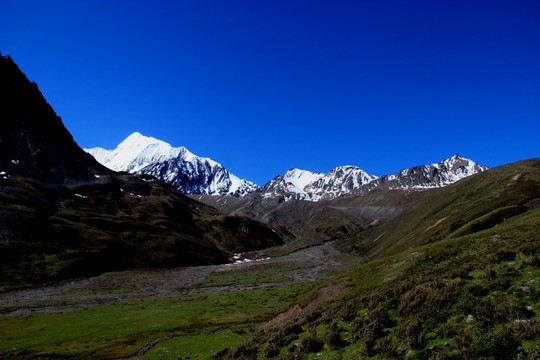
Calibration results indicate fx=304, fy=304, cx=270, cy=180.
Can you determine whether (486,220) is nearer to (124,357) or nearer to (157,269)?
(124,357)

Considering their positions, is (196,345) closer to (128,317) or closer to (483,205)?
(128,317)

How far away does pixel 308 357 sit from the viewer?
2252cm

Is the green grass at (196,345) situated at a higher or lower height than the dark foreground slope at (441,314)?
lower

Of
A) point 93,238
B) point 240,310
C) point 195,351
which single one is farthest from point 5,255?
point 195,351

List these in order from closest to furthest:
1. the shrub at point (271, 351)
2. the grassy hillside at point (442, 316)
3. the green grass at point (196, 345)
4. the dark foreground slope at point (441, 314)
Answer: the grassy hillside at point (442, 316) → the dark foreground slope at point (441, 314) → the shrub at point (271, 351) → the green grass at point (196, 345)

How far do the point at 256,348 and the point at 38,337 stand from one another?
4627 centimetres

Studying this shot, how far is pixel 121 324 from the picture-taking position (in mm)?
60375

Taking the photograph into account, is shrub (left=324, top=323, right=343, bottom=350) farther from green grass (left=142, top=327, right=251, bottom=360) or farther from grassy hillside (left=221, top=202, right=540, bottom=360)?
green grass (left=142, top=327, right=251, bottom=360)

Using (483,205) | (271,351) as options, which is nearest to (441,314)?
(271,351)

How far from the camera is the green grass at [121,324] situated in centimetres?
4531

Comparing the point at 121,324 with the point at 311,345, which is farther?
the point at 121,324

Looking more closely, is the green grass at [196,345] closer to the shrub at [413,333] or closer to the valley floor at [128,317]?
the valley floor at [128,317]

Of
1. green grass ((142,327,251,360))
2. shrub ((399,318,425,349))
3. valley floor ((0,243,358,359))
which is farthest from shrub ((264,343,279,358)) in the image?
valley floor ((0,243,358,359))

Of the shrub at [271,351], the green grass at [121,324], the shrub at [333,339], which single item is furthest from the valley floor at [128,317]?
the shrub at [333,339]
